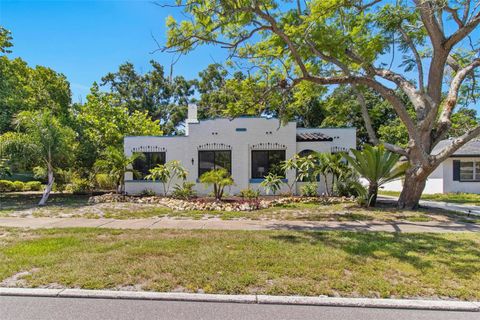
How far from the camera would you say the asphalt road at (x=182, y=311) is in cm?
353

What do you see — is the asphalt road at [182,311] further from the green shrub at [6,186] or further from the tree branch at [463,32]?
the green shrub at [6,186]

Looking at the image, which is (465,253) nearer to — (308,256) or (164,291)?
(308,256)

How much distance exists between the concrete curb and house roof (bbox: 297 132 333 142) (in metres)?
12.5

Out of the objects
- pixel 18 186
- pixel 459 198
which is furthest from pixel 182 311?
pixel 18 186

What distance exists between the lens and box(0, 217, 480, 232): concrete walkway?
8078 millimetres

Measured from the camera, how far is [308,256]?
17.9ft

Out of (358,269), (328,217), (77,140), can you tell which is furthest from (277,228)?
(77,140)

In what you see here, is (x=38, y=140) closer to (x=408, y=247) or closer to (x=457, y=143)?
(x=408, y=247)

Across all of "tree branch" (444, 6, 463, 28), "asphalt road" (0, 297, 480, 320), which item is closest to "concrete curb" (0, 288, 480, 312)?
"asphalt road" (0, 297, 480, 320)

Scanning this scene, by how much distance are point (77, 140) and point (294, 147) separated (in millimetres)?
13100

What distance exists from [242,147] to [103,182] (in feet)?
32.3

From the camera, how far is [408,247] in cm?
614

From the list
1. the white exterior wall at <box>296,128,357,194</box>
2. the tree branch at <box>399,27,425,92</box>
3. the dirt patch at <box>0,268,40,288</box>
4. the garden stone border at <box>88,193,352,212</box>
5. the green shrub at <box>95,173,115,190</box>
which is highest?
the tree branch at <box>399,27,425,92</box>

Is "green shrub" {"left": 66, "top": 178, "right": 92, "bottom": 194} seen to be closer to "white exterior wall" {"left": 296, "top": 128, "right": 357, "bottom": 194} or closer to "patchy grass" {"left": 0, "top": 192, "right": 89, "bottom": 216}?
"patchy grass" {"left": 0, "top": 192, "right": 89, "bottom": 216}
